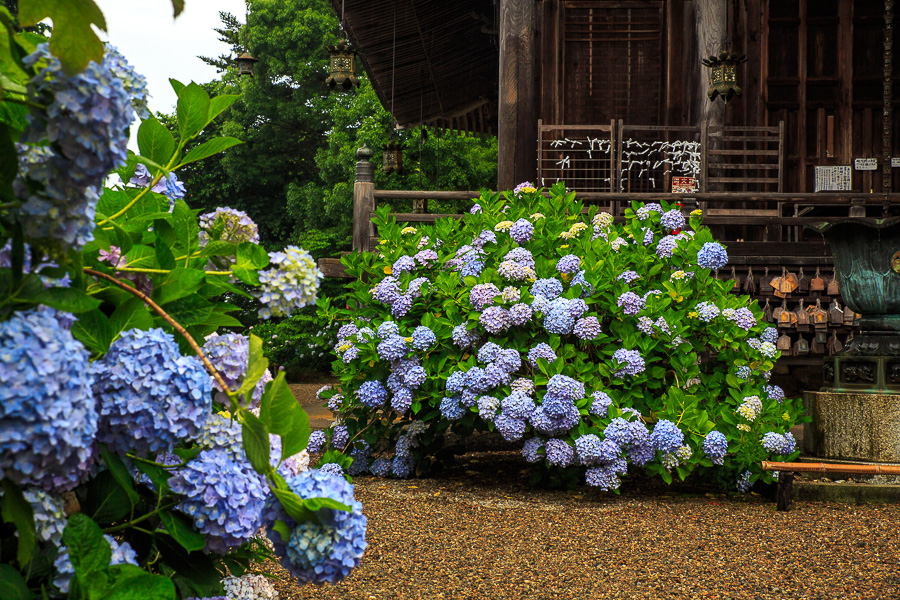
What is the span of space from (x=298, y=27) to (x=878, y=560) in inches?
903

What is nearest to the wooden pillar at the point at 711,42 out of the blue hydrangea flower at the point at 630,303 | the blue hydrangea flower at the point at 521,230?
the blue hydrangea flower at the point at 521,230

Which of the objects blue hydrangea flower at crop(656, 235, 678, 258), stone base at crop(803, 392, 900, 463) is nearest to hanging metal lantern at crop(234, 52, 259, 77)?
blue hydrangea flower at crop(656, 235, 678, 258)

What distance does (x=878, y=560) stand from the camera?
356 centimetres

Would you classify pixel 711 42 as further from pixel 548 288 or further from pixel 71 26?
pixel 71 26

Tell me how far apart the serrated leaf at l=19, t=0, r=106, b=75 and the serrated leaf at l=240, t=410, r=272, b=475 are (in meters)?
0.54

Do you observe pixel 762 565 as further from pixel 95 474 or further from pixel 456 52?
pixel 456 52

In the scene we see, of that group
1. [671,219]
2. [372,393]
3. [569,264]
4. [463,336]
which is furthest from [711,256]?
[372,393]

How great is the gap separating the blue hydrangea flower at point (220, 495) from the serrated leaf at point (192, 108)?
630 millimetres

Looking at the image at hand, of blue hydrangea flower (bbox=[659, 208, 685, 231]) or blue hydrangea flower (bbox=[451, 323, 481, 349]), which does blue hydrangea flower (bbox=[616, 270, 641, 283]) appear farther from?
blue hydrangea flower (bbox=[451, 323, 481, 349])

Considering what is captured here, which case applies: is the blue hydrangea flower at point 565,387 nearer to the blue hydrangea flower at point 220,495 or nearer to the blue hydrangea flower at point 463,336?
the blue hydrangea flower at point 463,336

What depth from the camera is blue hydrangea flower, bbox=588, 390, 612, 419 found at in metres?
4.59

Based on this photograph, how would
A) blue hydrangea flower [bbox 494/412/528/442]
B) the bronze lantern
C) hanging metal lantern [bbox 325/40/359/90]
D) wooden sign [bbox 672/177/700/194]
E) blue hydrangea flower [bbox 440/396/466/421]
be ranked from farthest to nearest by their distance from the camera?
the bronze lantern
hanging metal lantern [bbox 325/40/359/90]
wooden sign [bbox 672/177/700/194]
blue hydrangea flower [bbox 440/396/466/421]
blue hydrangea flower [bbox 494/412/528/442]

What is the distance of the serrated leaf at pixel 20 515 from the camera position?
1052 millimetres

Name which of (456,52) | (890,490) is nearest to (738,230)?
(890,490)
